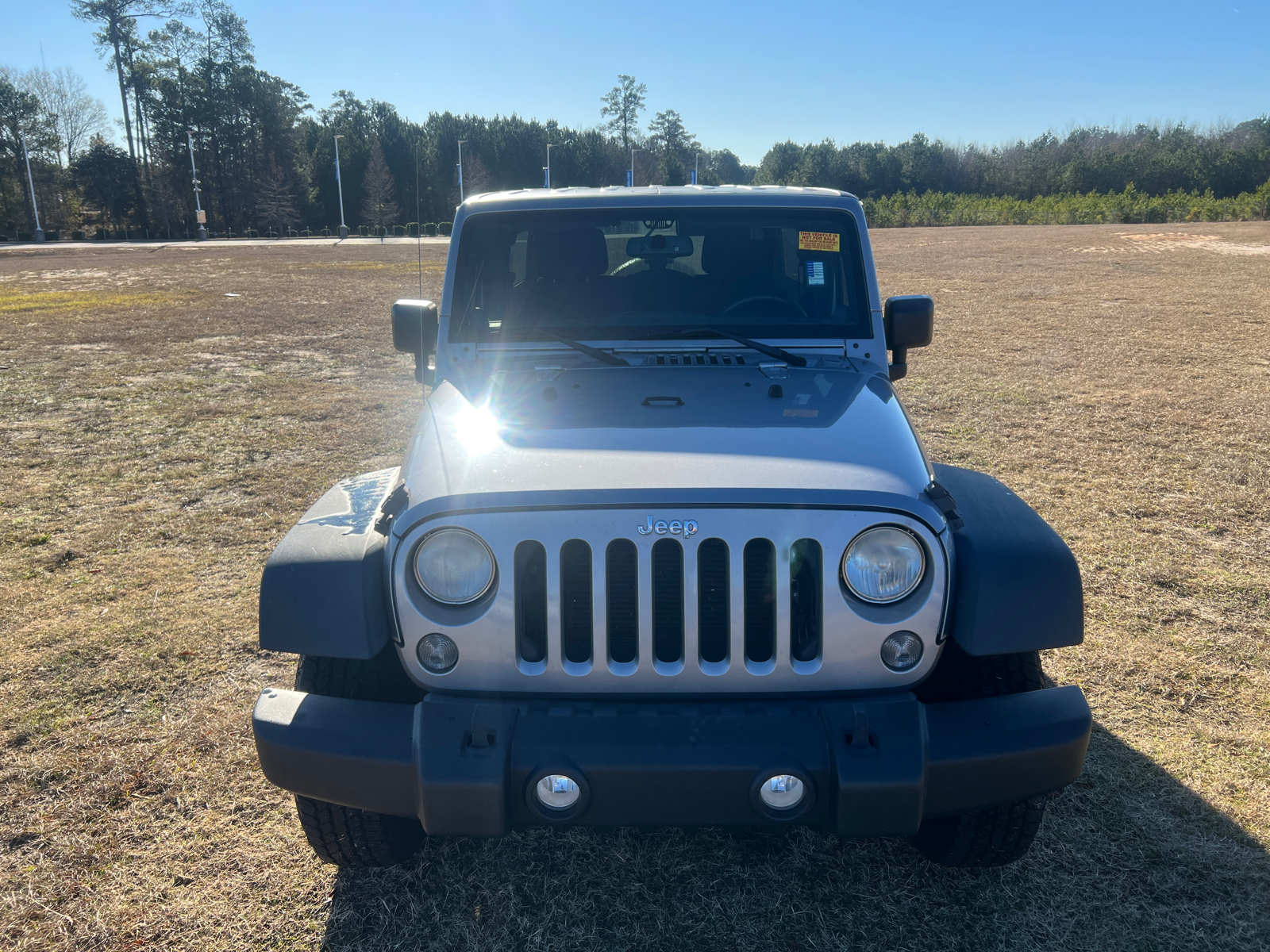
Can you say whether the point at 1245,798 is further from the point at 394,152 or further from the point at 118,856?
the point at 394,152

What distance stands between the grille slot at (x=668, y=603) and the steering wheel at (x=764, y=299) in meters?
1.49

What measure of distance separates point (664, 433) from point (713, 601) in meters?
0.55

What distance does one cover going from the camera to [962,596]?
2.31 m

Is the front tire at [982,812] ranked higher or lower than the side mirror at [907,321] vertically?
lower

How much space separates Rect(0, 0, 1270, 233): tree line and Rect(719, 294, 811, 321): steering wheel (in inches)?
2010

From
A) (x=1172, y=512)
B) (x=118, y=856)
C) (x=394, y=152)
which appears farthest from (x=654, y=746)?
(x=394, y=152)

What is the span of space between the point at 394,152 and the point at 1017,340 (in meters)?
73.3

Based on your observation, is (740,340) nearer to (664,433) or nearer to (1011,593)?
(664,433)

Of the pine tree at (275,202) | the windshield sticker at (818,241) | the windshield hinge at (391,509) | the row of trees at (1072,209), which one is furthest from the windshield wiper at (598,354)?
the pine tree at (275,202)

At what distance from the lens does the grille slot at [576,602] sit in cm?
225

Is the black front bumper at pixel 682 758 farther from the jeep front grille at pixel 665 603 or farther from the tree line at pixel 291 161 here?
the tree line at pixel 291 161

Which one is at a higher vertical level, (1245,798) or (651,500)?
(651,500)

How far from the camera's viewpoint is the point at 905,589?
7.40 ft

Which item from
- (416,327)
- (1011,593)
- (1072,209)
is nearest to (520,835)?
(1011,593)
